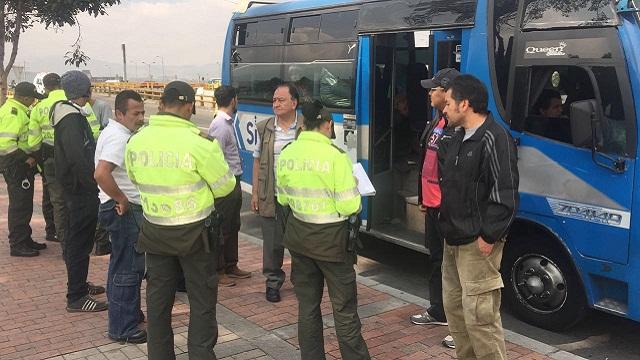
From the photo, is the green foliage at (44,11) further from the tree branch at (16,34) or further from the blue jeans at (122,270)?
the blue jeans at (122,270)

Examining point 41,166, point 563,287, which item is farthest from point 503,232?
point 41,166

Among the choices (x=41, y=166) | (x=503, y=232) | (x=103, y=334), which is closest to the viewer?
(x=503, y=232)

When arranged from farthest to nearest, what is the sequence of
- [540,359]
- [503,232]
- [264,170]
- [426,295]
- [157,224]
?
1. [426,295]
2. [264,170]
3. [540,359]
4. [157,224]
5. [503,232]

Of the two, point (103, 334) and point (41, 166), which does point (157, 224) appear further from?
point (41, 166)

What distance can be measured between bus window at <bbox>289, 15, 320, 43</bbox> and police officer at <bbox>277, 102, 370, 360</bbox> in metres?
3.72

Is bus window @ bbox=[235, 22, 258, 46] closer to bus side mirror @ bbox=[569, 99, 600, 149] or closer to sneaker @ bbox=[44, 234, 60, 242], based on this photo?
sneaker @ bbox=[44, 234, 60, 242]

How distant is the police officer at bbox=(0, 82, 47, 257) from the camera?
630cm

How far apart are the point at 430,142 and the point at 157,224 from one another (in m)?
1.96

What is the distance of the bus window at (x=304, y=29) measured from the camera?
6953mm

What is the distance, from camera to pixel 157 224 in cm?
329

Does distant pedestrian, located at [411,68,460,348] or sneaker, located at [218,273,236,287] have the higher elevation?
distant pedestrian, located at [411,68,460,348]

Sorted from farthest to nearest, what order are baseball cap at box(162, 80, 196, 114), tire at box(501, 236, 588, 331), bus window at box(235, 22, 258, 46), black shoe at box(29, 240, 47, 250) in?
1. bus window at box(235, 22, 258, 46)
2. black shoe at box(29, 240, 47, 250)
3. tire at box(501, 236, 588, 331)
4. baseball cap at box(162, 80, 196, 114)

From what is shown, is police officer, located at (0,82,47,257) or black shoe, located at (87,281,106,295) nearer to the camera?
black shoe, located at (87,281,106,295)

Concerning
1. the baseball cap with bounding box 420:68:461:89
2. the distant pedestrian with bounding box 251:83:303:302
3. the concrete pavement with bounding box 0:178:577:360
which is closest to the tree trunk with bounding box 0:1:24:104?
the concrete pavement with bounding box 0:178:577:360
